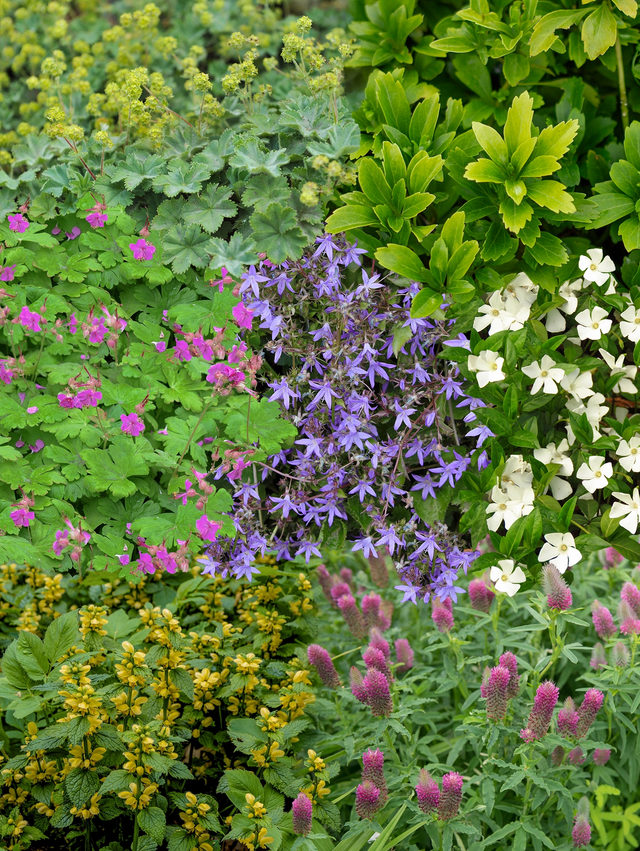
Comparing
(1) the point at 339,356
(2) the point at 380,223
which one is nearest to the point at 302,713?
(1) the point at 339,356

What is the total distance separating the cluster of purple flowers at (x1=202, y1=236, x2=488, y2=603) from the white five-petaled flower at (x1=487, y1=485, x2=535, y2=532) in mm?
111

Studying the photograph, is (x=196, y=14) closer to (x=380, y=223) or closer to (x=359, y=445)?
(x=380, y=223)

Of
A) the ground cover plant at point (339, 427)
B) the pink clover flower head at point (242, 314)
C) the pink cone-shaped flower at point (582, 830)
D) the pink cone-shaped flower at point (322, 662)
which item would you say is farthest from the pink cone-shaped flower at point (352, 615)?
the pink clover flower head at point (242, 314)

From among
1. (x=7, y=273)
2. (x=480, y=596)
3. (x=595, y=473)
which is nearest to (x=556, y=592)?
(x=480, y=596)

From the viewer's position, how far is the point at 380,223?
78.1 inches

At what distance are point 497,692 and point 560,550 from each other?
1.53 ft

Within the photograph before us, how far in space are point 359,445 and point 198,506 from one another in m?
0.48

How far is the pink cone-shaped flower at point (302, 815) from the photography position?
5.05 ft

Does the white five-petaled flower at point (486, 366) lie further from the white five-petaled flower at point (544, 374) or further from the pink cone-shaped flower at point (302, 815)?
the pink cone-shaped flower at point (302, 815)

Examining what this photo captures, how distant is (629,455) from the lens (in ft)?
6.89

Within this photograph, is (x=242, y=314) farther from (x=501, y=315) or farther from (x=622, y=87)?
(x=622, y=87)

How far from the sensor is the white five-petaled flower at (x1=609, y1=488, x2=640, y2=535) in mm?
2057

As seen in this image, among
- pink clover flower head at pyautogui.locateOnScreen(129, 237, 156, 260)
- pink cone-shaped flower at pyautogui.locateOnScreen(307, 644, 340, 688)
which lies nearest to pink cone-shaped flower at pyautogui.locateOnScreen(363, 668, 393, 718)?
pink cone-shaped flower at pyautogui.locateOnScreen(307, 644, 340, 688)

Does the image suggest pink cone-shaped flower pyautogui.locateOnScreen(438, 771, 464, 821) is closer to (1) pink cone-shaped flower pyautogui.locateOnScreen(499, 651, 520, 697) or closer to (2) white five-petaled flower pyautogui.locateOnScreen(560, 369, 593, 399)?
(1) pink cone-shaped flower pyautogui.locateOnScreen(499, 651, 520, 697)
